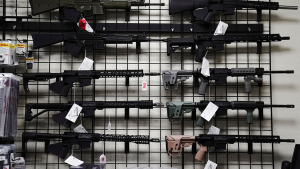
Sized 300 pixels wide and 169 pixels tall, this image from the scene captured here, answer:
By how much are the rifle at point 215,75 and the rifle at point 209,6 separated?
536 mm

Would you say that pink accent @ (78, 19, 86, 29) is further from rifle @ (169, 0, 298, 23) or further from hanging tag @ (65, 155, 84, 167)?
hanging tag @ (65, 155, 84, 167)

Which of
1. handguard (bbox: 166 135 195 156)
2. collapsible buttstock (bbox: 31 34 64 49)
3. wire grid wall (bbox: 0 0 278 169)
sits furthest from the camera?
wire grid wall (bbox: 0 0 278 169)

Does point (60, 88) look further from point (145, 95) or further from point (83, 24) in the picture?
point (145, 95)

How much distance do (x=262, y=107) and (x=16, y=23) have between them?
2.55 meters

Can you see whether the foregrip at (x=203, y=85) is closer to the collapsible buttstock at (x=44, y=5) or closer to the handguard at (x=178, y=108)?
the handguard at (x=178, y=108)

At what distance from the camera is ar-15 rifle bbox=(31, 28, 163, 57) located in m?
2.51

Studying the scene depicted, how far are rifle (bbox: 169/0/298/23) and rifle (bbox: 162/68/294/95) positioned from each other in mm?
536

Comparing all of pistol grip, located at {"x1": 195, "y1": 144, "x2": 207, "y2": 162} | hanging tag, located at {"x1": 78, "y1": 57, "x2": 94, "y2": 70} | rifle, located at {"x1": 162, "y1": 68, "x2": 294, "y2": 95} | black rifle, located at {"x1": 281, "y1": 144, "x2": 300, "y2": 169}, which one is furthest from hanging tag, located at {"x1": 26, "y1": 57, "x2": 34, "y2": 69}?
black rifle, located at {"x1": 281, "y1": 144, "x2": 300, "y2": 169}

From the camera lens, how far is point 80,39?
99.0 inches

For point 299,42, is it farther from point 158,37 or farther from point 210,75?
point 158,37

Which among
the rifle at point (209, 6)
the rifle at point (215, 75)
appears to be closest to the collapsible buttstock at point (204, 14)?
the rifle at point (209, 6)

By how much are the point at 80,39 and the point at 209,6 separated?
130 cm

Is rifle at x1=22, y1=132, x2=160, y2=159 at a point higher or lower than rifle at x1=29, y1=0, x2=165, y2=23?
lower

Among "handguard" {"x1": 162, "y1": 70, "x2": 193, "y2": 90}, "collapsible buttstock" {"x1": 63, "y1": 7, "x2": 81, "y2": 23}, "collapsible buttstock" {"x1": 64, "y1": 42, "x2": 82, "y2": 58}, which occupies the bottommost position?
"handguard" {"x1": 162, "y1": 70, "x2": 193, "y2": 90}
